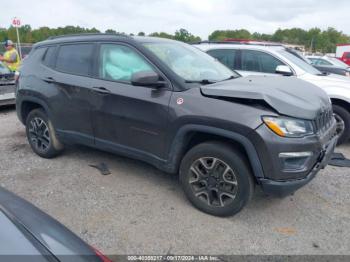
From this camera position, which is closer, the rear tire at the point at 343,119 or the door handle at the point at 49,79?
the door handle at the point at 49,79

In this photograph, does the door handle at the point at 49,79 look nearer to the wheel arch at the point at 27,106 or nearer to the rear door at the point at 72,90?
the rear door at the point at 72,90

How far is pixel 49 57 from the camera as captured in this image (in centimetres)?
458

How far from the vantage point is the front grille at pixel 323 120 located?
314 centimetres

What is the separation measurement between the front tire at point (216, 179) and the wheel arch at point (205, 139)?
0.28 feet

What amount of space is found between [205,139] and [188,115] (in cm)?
35

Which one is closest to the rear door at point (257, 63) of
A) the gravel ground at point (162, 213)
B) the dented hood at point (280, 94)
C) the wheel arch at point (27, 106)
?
the gravel ground at point (162, 213)

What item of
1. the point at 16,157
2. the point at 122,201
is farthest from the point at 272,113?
the point at 16,157

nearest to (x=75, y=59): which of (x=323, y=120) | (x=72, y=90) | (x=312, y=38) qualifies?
(x=72, y=90)

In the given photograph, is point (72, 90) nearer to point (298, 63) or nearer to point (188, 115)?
point (188, 115)

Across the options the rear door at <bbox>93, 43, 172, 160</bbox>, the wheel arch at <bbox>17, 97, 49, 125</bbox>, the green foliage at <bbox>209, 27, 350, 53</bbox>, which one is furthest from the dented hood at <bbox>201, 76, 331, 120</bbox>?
the green foliage at <bbox>209, 27, 350, 53</bbox>

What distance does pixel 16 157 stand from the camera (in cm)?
489

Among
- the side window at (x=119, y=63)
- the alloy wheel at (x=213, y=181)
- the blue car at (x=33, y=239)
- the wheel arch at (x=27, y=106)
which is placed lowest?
the alloy wheel at (x=213, y=181)

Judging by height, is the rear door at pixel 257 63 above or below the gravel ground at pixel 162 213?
above

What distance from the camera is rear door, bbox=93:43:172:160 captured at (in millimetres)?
3480
